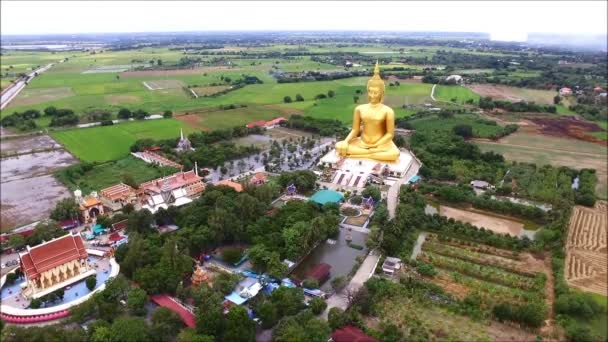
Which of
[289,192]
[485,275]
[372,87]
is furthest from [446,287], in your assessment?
[372,87]

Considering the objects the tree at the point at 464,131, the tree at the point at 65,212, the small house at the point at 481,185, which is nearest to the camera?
the tree at the point at 65,212

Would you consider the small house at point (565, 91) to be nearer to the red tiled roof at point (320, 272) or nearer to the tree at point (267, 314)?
the red tiled roof at point (320, 272)

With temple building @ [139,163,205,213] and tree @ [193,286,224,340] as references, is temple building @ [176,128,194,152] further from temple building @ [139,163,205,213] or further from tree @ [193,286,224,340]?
tree @ [193,286,224,340]

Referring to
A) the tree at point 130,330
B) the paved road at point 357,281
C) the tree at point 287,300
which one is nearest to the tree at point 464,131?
the paved road at point 357,281

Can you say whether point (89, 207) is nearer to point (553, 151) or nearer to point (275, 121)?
point (275, 121)

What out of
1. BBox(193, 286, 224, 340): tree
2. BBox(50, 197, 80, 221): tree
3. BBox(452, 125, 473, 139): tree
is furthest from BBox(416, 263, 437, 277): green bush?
BBox(452, 125, 473, 139): tree

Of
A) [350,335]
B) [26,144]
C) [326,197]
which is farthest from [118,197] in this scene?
[26,144]

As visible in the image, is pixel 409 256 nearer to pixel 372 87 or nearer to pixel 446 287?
pixel 446 287
